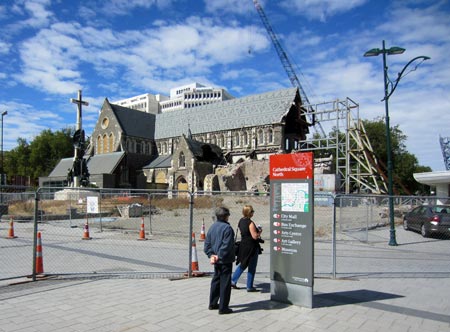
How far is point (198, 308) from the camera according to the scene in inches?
231

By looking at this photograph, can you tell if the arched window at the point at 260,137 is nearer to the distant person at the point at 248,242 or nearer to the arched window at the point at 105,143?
the arched window at the point at 105,143

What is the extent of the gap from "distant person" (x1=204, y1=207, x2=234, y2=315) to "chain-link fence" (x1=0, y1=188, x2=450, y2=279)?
2.07 m

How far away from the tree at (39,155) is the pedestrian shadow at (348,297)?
263ft

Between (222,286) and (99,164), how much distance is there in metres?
56.8

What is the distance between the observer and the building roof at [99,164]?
5600cm

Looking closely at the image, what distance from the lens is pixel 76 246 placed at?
13.0 meters

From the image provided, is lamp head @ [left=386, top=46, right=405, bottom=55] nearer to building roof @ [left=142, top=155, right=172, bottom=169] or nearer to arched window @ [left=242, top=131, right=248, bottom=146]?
arched window @ [left=242, top=131, right=248, bottom=146]

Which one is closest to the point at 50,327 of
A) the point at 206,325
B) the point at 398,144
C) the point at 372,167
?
the point at 206,325

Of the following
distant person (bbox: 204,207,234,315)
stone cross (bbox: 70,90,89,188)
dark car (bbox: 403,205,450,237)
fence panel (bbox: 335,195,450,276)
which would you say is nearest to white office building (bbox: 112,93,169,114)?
stone cross (bbox: 70,90,89,188)

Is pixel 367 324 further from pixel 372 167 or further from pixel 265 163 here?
pixel 265 163

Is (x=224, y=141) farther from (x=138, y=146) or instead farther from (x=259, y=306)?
(x=259, y=306)

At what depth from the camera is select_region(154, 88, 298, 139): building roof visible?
55.2 m

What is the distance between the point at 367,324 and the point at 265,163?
4345 centimetres

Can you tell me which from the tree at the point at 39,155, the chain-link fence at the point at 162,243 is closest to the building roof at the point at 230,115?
the tree at the point at 39,155
